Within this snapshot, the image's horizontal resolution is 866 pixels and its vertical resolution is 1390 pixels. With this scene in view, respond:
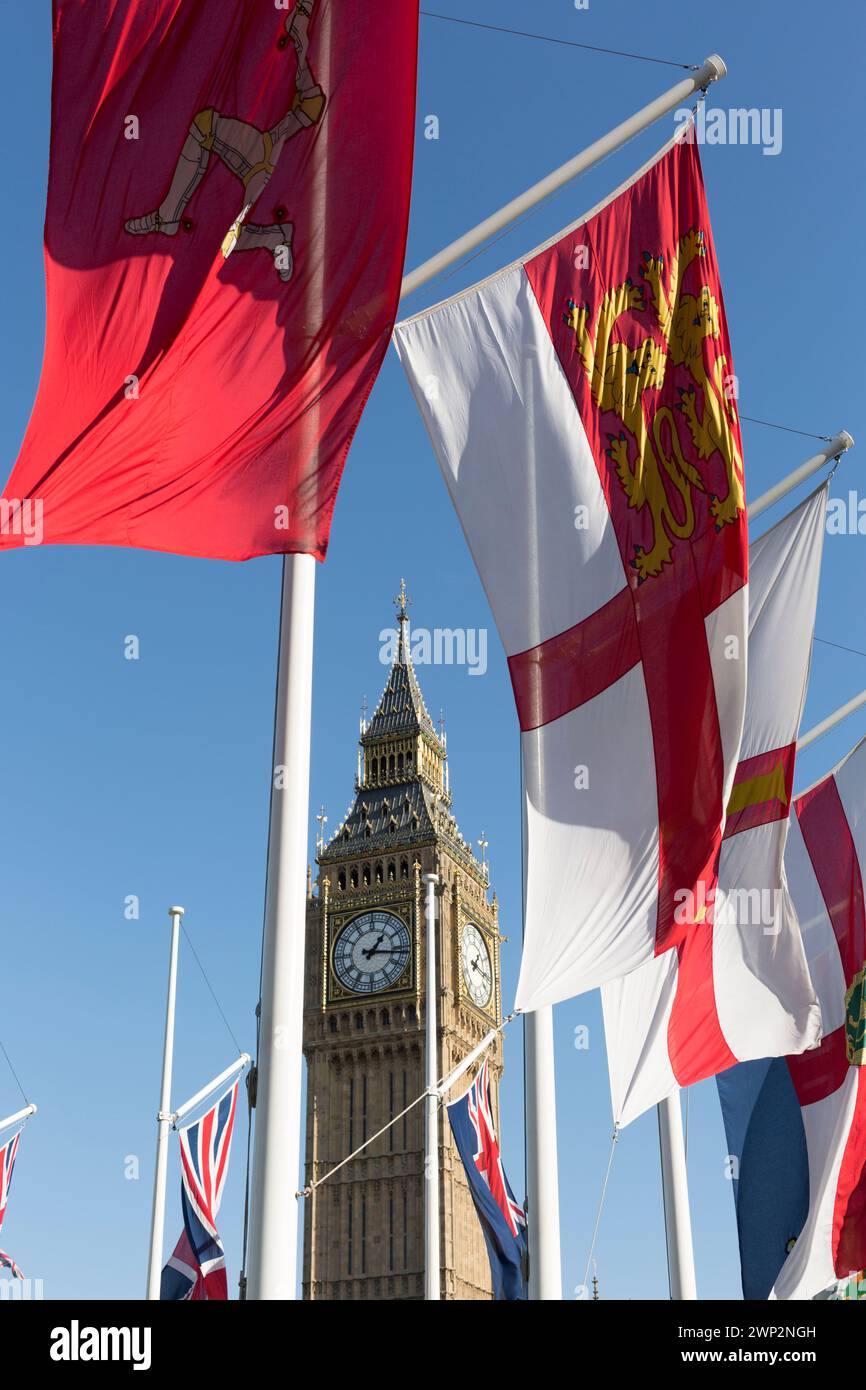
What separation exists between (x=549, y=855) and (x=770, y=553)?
5672 millimetres

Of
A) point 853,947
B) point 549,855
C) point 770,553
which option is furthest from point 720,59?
point 853,947

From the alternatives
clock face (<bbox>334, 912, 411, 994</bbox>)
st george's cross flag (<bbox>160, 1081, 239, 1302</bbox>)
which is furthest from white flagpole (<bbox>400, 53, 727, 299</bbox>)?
clock face (<bbox>334, 912, 411, 994</bbox>)

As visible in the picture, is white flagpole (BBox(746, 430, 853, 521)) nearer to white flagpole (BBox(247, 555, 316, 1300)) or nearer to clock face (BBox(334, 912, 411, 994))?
white flagpole (BBox(247, 555, 316, 1300))

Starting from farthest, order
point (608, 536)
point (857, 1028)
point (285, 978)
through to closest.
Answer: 1. point (857, 1028)
2. point (608, 536)
3. point (285, 978)

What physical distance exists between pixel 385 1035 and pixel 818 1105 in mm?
62380

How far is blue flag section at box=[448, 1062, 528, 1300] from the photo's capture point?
22.0 metres

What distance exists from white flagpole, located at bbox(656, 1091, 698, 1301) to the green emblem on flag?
7.35 ft

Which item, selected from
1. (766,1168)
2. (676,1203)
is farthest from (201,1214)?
(676,1203)

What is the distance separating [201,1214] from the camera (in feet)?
87.2

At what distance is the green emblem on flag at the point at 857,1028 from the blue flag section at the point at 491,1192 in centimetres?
686

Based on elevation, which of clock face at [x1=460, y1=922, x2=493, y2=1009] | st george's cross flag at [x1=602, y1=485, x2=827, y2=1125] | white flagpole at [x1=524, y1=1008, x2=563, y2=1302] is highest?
clock face at [x1=460, y1=922, x2=493, y2=1009]

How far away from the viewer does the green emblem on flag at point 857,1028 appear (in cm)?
1711

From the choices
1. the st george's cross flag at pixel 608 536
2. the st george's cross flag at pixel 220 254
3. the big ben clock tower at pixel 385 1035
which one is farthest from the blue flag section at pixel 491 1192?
the big ben clock tower at pixel 385 1035

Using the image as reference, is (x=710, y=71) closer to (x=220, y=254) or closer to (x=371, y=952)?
(x=220, y=254)
